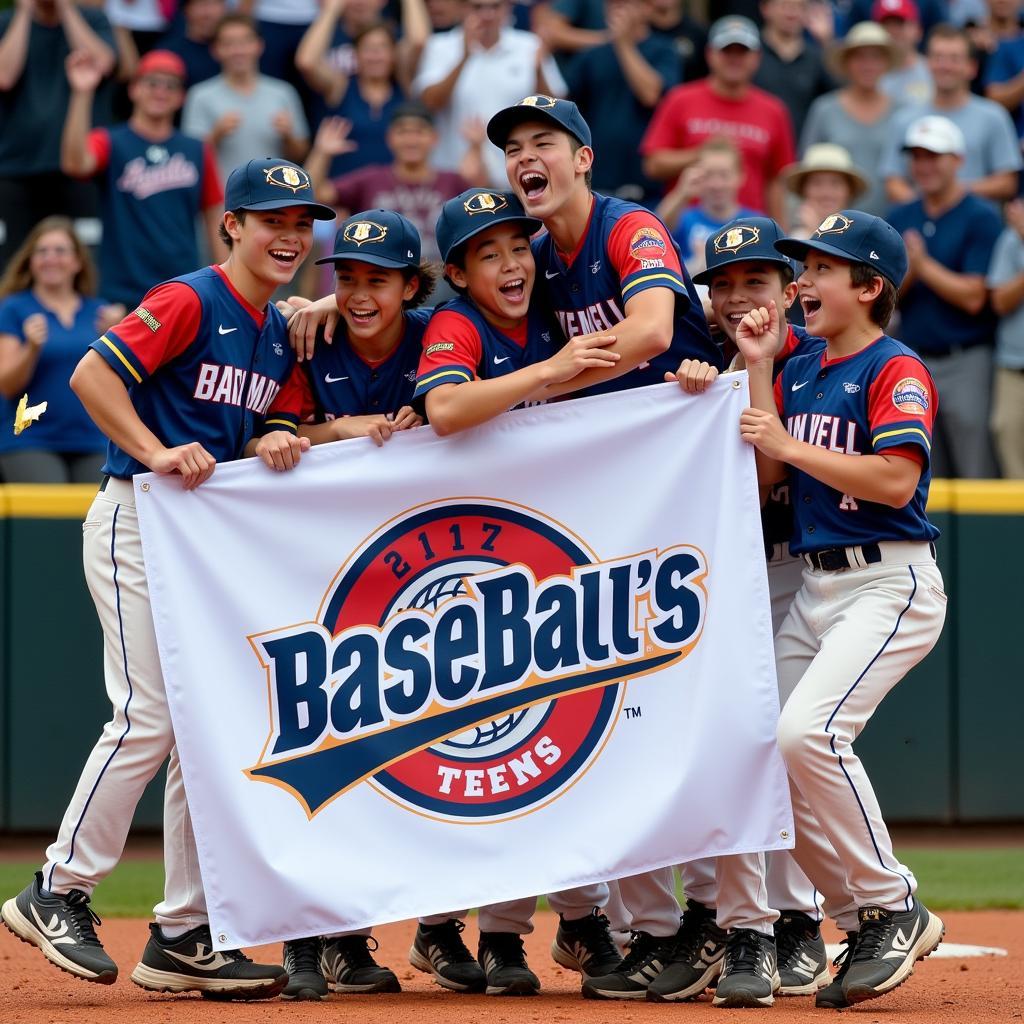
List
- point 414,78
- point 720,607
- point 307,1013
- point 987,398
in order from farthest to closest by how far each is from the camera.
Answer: point 414,78 < point 987,398 < point 720,607 < point 307,1013

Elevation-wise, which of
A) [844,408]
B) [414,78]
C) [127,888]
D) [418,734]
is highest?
[414,78]

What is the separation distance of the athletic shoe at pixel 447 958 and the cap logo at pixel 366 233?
2158mm

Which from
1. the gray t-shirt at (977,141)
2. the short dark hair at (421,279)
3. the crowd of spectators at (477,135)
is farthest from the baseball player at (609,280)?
the gray t-shirt at (977,141)

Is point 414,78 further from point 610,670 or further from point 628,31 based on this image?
point 610,670

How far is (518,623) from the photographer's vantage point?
5027mm

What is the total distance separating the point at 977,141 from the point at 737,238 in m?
5.55

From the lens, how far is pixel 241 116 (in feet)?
33.3

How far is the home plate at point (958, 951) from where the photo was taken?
233 inches

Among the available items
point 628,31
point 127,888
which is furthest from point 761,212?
point 127,888

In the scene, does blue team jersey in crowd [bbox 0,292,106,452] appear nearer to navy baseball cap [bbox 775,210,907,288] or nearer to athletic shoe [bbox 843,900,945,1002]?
navy baseball cap [bbox 775,210,907,288]

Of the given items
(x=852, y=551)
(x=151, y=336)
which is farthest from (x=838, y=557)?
(x=151, y=336)

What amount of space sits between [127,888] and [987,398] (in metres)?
5.16

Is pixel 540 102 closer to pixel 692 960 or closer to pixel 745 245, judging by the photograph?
pixel 745 245

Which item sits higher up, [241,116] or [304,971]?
[241,116]
